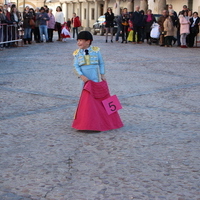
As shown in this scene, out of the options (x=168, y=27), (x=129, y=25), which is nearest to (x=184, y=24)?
(x=168, y=27)

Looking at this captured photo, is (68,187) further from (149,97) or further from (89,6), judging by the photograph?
(89,6)

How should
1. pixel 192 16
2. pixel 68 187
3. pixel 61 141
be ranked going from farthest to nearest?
pixel 192 16, pixel 61 141, pixel 68 187

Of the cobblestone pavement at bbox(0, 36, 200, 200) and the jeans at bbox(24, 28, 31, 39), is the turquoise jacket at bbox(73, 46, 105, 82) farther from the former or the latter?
the jeans at bbox(24, 28, 31, 39)

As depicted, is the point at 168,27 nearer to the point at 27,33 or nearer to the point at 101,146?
the point at 27,33

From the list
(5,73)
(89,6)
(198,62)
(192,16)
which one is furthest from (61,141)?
(89,6)

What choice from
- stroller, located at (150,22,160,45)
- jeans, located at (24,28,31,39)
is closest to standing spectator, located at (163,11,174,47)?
stroller, located at (150,22,160,45)

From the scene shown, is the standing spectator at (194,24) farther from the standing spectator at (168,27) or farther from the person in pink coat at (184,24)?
the standing spectator at (168,27)

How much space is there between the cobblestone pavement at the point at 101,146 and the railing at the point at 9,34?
1016cm

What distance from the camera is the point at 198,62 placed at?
15.0 m

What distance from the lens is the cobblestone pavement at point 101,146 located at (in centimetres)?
388

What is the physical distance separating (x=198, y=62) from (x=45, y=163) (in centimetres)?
1108

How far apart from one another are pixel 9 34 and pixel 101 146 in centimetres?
1669

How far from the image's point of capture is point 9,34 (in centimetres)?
2111

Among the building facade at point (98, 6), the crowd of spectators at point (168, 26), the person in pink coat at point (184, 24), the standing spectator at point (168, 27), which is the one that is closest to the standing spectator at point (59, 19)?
the crowd of spectators at point (168, 26)
